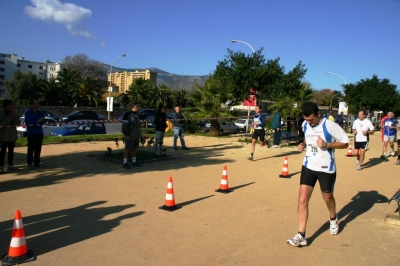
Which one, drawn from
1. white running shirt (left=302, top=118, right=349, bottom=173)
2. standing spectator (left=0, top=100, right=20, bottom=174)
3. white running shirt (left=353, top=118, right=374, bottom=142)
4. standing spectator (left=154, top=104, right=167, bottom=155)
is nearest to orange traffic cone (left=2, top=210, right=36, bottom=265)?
white running shirt (left=302, top=118, right=349, bottom=173)

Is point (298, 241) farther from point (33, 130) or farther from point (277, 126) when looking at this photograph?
point (277, 126)

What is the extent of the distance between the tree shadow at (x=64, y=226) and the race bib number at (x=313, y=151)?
286 cm

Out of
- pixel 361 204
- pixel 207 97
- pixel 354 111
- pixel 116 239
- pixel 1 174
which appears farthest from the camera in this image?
pixel 354 111

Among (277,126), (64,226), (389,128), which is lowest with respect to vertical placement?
(64,226)

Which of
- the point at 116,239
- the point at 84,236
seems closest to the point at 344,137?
the point at 116,239

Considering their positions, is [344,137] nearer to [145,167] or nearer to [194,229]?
[194,229]

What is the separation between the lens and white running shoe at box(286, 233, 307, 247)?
4496 mm

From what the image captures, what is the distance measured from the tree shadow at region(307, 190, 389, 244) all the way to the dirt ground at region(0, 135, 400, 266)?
0.7 inches

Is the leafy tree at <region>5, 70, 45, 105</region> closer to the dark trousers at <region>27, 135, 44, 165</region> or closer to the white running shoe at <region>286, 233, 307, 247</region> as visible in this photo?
the dark trousers at <region>27, 135, 44, 165</region>

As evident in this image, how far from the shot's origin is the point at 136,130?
948 centimetres

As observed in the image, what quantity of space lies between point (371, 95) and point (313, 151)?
4474 cm

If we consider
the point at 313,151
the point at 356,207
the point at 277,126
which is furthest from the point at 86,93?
the point at 313,151

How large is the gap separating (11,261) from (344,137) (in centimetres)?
434

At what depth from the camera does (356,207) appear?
6.55m
